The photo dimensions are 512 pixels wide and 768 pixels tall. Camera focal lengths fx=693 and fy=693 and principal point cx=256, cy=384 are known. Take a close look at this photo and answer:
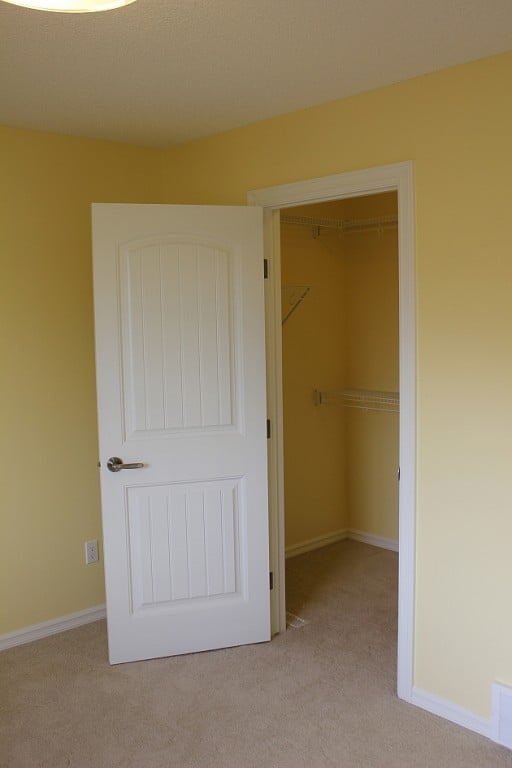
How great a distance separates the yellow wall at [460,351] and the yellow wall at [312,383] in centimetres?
161

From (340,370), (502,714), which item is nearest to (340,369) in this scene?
(340,370)

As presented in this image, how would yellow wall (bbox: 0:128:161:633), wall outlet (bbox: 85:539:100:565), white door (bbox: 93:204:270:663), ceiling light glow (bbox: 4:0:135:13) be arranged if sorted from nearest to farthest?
1. ceiling light glow (bbox: 4:0:135:13)
2. white door (bbox: 93:204:270:663)
3. yellow wall (bbox: 0:128:161:633)
4. wall outlet (bbox: 85:539:100:565)

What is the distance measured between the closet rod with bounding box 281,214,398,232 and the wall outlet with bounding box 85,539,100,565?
2198 mm

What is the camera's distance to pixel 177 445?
311 centimetres

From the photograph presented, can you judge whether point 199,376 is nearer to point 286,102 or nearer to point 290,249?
point 286,102

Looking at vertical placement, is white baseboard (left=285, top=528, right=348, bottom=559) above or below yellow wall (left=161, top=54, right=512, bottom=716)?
below

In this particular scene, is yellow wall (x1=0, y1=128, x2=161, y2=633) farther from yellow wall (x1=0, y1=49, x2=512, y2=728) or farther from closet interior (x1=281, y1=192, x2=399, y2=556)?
closet interior (x1=281, y1=192, x2=399, y2=556)

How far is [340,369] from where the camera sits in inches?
184

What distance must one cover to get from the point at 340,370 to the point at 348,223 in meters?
0.97

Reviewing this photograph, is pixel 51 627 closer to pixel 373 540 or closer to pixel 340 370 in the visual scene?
pixel 373 540

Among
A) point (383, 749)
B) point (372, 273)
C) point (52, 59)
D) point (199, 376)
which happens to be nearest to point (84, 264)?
point (199, 376)

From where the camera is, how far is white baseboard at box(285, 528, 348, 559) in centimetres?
444

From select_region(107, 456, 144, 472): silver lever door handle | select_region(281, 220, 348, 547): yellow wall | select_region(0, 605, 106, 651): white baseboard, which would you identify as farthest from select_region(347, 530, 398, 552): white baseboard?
select_region(107, 456, 144, 472): silver lever door handle

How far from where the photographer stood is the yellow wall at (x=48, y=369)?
325cm
